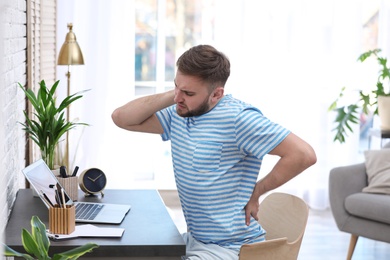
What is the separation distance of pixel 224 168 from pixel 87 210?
522 mm

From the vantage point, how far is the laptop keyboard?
2.32 metres

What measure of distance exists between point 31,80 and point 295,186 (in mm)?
3353

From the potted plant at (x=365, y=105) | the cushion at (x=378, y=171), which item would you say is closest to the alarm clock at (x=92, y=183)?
the cushion at (x=378, y=171)

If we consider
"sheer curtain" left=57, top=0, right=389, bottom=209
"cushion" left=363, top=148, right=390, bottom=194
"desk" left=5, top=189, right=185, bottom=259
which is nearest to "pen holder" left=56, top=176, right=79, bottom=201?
"desk" left=5, top=189, right=185, bottom=259

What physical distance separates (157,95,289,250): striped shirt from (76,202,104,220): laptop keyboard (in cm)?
32

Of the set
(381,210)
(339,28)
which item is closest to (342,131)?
(339,28)

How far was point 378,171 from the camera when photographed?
4566 mm

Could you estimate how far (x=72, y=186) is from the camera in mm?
2627

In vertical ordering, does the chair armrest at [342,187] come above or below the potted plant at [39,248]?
below

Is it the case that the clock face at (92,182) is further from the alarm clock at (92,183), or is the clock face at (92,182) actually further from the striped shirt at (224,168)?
the striped shirt at (224,168)

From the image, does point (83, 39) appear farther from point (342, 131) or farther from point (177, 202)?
point (342, 131)

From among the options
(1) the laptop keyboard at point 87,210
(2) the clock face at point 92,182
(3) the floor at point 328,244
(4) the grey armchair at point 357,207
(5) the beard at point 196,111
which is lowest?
(3) the floor at point 328,244

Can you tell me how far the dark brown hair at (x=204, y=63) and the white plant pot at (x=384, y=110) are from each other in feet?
11.2

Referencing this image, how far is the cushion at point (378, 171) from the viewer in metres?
4.47
